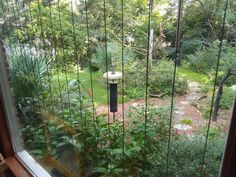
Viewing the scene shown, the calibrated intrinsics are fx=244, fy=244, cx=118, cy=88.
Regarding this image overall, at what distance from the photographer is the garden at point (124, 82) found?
82 centimetres

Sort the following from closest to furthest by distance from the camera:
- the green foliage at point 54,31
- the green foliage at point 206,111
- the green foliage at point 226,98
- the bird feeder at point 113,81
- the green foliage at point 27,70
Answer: the green foliage at point 226,98 → the green foliage at point 206,111 → the bird feeder at point 113,81 → the green foliage at point 54,31 → the green foliage at point 27,70

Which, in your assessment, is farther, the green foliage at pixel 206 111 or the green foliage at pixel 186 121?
the green foliage at pixel 186 121

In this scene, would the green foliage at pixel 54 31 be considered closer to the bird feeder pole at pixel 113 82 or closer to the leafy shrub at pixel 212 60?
the bird feeder pole at pixel 113 82

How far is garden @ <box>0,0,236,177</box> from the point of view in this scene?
82 cm


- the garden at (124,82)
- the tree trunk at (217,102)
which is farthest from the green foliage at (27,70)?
the tree trunk at (217,102)

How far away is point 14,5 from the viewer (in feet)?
4.59

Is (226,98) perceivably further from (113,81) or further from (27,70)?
(27,70)

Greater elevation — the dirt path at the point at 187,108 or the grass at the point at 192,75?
the grass at the point at 192,75

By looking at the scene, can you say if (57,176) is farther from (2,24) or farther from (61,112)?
(2,24)

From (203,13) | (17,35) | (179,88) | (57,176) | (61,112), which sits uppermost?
(203,13)

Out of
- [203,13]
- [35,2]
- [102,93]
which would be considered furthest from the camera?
[102,93]

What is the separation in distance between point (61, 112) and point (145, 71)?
626 mm

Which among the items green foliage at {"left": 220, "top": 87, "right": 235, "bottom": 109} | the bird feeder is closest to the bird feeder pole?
the bird feeder

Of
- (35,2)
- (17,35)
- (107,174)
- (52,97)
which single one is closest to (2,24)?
(17,35)
